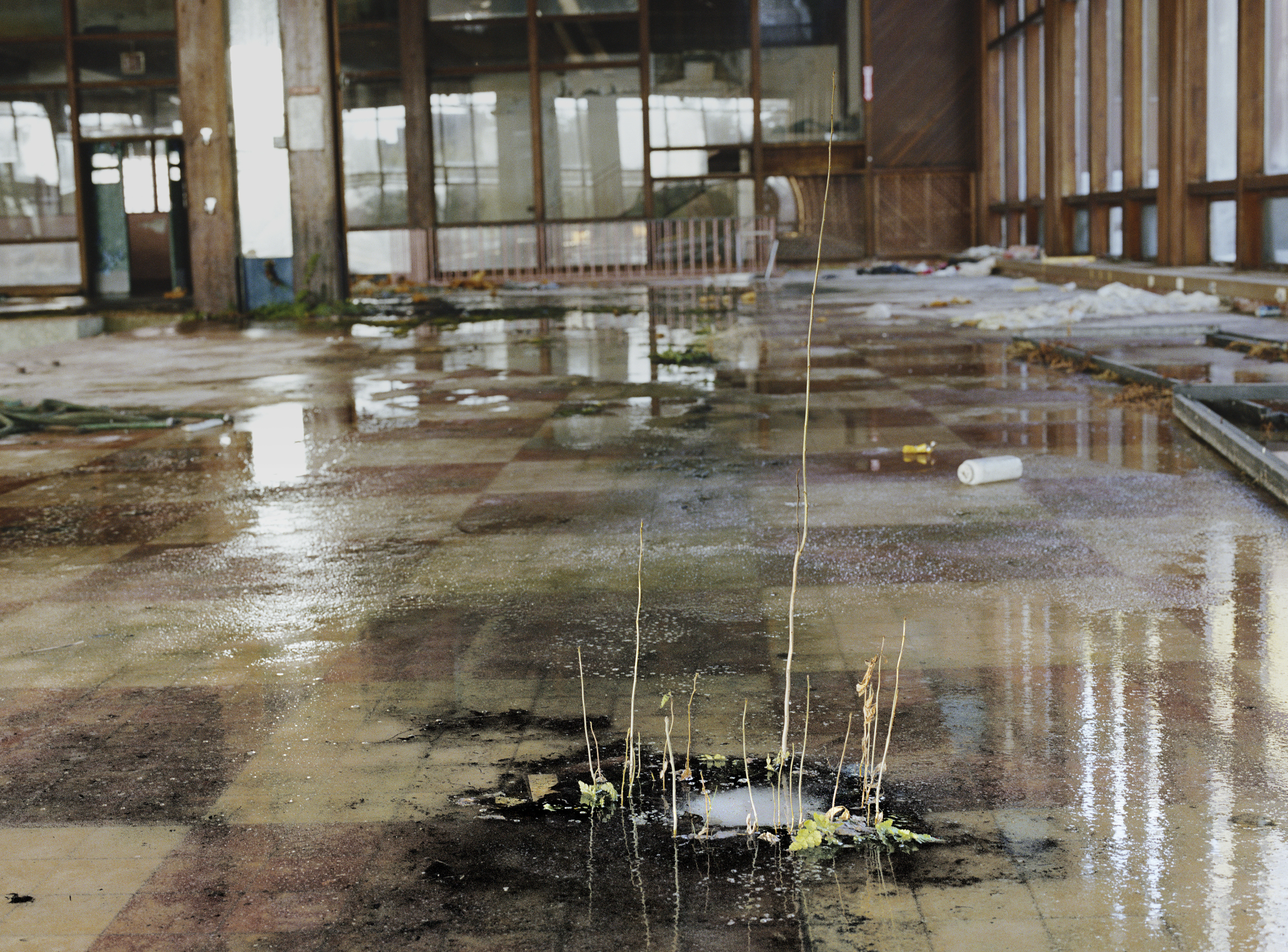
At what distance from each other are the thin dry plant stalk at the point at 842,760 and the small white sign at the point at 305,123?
15.4 metres

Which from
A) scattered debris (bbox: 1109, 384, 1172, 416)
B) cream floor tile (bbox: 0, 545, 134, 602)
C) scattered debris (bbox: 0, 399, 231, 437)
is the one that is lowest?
cream floor tile (bbox: 0, 545, 134, 602)

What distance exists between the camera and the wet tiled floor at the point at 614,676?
2344mm

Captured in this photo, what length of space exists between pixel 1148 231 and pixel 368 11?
14.4 metres

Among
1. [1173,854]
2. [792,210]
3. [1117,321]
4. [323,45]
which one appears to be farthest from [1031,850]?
[792,210]

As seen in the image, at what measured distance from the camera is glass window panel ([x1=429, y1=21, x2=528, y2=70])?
2473 cm

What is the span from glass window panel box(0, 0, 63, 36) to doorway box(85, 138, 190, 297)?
6.19 ft

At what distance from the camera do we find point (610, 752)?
9.98 feet

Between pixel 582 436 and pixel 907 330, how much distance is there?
256 inches

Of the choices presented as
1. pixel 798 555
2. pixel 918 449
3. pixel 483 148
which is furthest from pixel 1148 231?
pixel 798 555

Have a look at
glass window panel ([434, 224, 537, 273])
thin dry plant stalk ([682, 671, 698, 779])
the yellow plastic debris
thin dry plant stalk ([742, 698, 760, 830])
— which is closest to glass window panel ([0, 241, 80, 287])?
glass window panel ([434, 224, 537, 273])

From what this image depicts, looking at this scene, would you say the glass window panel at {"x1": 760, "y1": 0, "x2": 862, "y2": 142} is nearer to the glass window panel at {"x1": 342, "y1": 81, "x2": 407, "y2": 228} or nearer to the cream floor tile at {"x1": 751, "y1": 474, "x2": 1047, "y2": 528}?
the glass window panel at {"x1": 342, "y1": 81, "x2": 407, "y2": 228}

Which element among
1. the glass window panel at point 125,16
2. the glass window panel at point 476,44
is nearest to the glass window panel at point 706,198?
the glass window panel at point 476,44

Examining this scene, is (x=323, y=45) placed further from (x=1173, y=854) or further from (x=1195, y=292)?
(x=1173, y=854)

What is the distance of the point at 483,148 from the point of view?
25.0 meters
